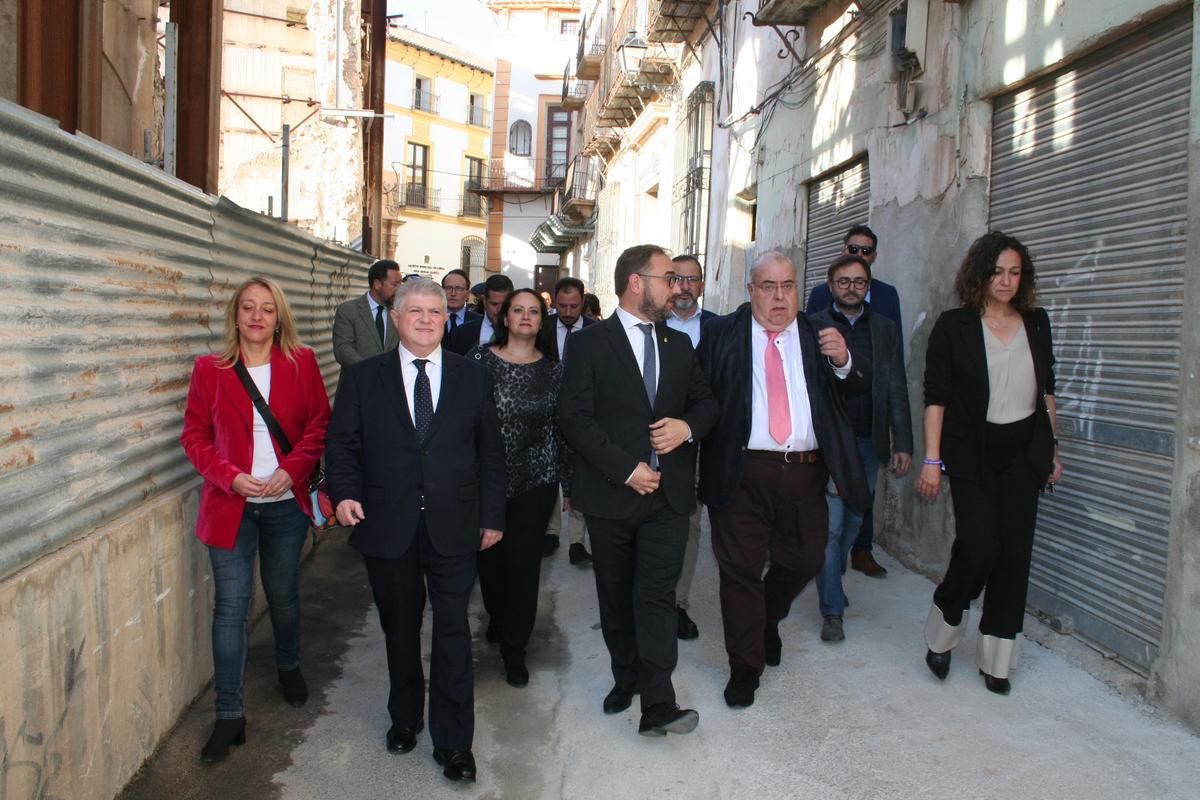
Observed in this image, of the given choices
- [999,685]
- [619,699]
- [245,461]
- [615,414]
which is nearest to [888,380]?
[999,685]

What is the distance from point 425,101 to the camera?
4734 centimetres

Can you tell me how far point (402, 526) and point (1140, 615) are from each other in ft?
10.7

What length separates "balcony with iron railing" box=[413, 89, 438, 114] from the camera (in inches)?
1845

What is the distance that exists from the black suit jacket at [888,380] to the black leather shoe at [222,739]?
3490 millimetres

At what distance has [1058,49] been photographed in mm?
5133

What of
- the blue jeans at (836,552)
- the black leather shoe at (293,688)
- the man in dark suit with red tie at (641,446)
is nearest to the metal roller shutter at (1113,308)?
the blue jeans at (836,552)

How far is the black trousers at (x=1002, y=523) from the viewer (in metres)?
4.31

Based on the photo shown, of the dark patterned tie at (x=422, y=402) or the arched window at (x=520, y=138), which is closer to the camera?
the dark patterned tie at (x=422, y=402)

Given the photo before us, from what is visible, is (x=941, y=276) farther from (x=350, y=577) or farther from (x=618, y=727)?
(x=350, y=577)

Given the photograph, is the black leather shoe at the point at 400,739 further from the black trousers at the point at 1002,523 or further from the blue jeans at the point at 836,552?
the black trousers at the point at 1002,523

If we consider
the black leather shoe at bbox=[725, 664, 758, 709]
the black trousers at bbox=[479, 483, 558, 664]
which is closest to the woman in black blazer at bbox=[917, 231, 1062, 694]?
the black leather shoe at bbox=[725, 664, 758, 709]

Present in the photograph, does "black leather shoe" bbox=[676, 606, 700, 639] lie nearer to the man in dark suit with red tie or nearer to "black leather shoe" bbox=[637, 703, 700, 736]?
the man in dark suit with red tie

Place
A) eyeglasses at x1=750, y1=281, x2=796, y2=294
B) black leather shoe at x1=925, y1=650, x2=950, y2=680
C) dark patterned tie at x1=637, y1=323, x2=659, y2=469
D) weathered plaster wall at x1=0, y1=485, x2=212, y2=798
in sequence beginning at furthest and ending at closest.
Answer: black leather shoe at x1=925, y1=650, x2=950, y2=680 < eyeglasses at x1=750, y1=281, x2=796, y2=294 < dark patterned tie at x1=637, y1=323, x2=659, y2=469 < weathered plaster wall at x1=0, y1=485, x2=212, y2=798

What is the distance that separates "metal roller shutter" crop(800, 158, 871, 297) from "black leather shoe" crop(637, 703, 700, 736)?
500 cm
